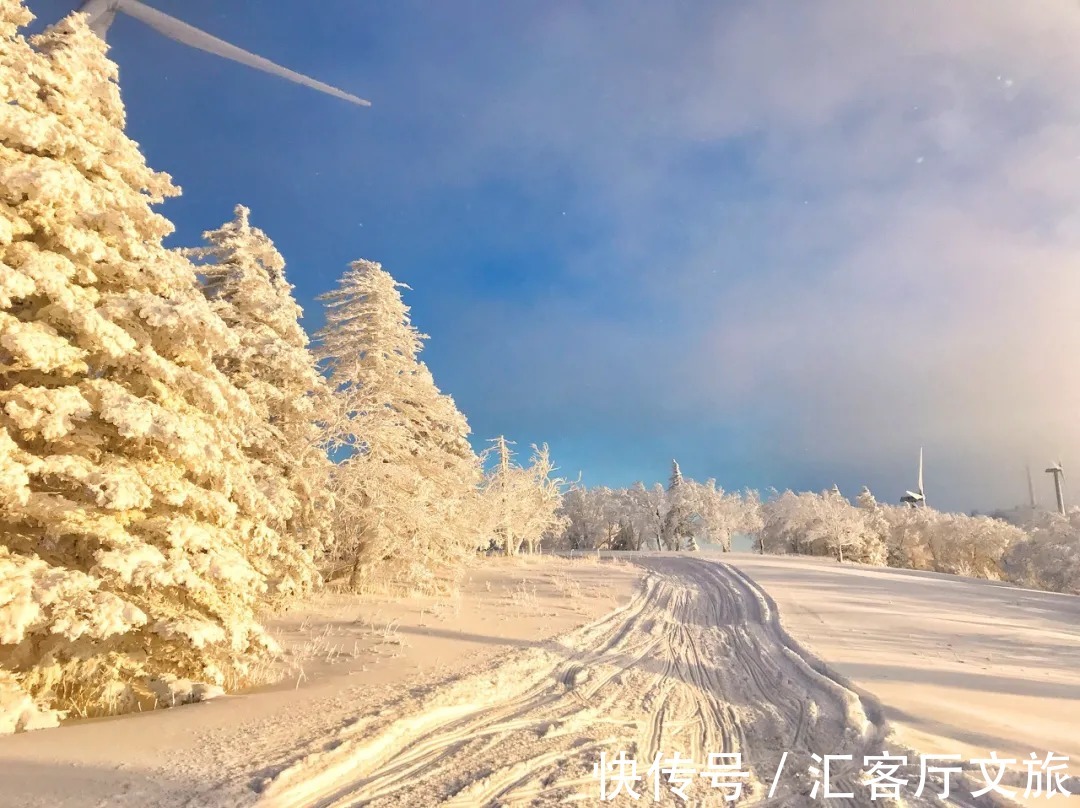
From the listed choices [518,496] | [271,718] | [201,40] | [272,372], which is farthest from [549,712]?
[518,496]

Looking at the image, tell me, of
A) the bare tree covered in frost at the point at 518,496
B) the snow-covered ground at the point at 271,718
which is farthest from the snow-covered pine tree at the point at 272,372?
the bare tree covered in frost at the point at 518,496

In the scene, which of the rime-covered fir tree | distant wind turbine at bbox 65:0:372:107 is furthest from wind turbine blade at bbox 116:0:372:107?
the rime-covered fir tree

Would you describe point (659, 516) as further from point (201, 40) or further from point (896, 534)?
point (201, 40)

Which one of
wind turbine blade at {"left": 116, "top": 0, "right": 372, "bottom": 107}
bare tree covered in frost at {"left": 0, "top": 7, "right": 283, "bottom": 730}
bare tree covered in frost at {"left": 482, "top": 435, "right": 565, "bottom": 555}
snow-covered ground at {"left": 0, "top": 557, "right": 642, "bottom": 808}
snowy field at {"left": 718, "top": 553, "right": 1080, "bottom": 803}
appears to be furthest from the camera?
bare tree covered in frost at {"left": 482, "top": 435, "right": 565, "bottom": 555}

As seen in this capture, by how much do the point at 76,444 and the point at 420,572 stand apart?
36.5ft

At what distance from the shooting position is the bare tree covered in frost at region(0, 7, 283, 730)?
6.48m

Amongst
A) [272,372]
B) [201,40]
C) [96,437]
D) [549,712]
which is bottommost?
[549,712]

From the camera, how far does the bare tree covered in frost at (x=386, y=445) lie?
16875mm

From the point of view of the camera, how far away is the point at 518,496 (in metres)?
45.4

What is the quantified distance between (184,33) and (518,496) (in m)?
35.0

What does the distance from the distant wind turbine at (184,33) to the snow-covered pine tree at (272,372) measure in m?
8.18

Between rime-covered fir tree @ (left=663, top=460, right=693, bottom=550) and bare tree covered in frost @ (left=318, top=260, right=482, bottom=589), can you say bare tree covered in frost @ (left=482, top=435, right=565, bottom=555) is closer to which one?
bare tree covered in frost @ (left=318, top=260, right=482, bottom=589)

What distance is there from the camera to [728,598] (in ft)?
62.9

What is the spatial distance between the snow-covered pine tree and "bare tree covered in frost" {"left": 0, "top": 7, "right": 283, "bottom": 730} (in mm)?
5740
